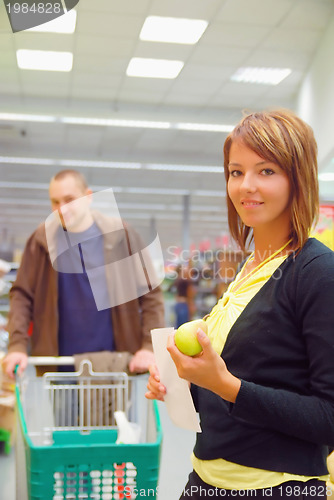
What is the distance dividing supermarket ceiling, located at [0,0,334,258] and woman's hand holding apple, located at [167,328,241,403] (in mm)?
641

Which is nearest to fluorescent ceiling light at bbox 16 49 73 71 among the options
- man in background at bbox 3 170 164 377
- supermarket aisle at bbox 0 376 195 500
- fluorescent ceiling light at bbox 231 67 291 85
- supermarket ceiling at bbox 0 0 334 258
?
supermarket ceiling at bbox 0 0 334 258

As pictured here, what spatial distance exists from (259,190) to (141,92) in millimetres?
5770

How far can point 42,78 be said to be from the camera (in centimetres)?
593

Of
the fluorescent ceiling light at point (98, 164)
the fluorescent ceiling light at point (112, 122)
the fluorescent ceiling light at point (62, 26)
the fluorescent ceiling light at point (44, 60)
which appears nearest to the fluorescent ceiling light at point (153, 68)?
the fluorescent ceiling light at point (44, 60)

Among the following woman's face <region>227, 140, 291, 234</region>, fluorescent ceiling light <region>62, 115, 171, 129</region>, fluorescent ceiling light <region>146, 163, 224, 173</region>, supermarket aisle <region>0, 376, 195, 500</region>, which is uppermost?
fluorescent ceiling light <region>62, 115, 171, 129</region>

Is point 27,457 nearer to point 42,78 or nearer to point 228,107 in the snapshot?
point 42,78

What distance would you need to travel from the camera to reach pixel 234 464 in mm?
903

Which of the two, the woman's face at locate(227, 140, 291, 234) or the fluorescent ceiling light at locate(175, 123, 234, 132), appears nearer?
the woman's face at locate(227, 140, 291, 234)

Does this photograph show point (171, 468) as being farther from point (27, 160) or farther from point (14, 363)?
point (27, 160)

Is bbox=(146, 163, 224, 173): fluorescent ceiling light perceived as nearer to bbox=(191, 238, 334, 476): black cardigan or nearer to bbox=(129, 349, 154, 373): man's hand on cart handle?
bbox=(129, 349, 154, 373): man's hand on cart handle

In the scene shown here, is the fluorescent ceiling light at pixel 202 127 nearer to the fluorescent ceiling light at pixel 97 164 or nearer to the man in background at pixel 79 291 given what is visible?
the fluorescent ceiling light at pixel 97 164

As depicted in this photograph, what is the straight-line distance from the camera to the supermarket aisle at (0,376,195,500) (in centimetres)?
177

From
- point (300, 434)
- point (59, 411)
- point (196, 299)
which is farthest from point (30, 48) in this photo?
point (196, 299)

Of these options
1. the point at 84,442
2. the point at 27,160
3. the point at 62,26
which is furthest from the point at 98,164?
the point at 84,442
